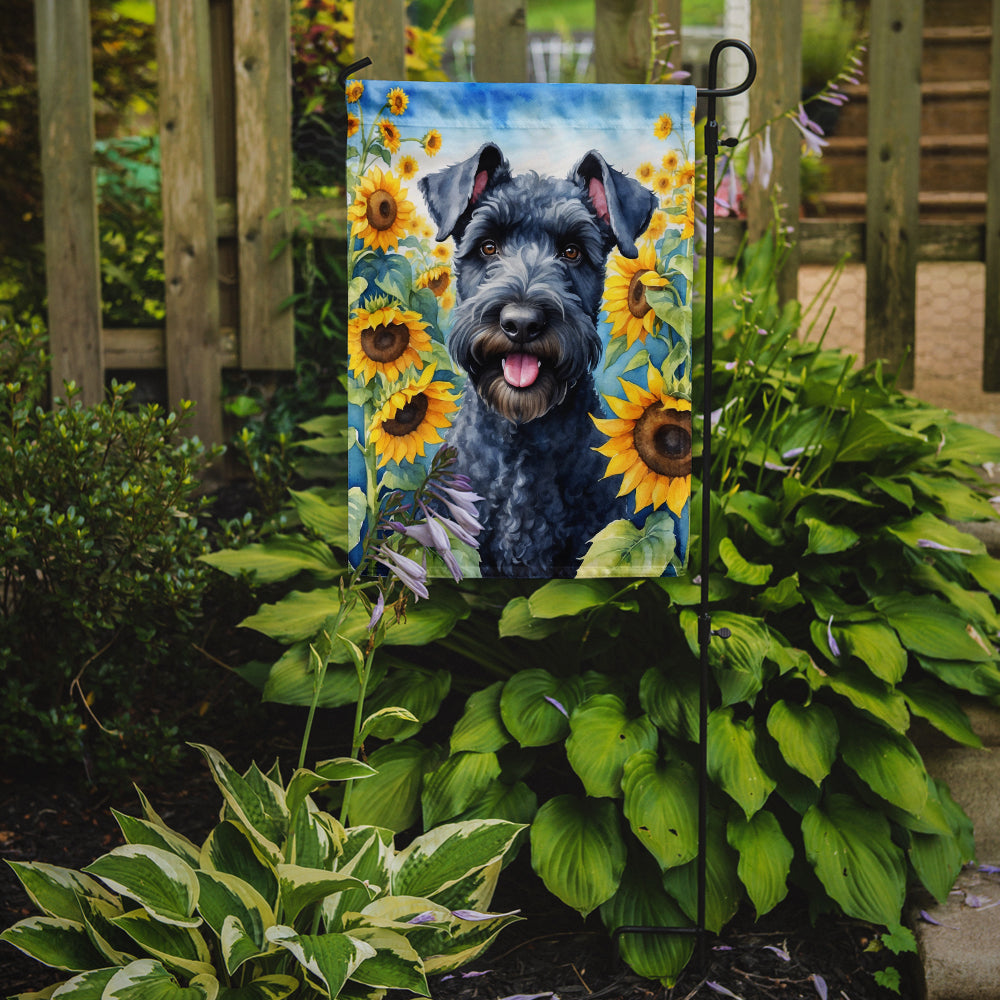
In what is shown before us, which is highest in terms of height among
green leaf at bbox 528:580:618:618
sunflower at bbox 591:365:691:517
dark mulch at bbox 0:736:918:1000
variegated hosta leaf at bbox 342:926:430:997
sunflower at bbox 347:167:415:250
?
sunflower at bbox 347:167:415:250

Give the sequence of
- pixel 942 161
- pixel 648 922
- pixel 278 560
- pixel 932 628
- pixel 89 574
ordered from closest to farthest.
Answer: pixel 648 922, pixel 932 628, pixel 89 574, pixel 278 560, pixel 942 161

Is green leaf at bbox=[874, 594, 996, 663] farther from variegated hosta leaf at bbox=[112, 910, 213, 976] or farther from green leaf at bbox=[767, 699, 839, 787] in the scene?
variegated hosta leaf at bbox=[112, 910, 213, 976]

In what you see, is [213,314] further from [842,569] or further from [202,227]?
[842,569]

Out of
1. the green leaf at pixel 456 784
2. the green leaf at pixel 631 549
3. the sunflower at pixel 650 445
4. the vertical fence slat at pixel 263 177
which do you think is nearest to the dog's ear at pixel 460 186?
the sunflower at pixel 650 445

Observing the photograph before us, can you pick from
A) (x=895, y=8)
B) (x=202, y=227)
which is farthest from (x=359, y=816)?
(x=895, y=8)

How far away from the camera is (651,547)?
6.25 ft

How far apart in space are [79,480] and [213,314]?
118cm

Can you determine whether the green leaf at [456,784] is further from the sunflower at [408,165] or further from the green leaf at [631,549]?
the sunflower at [408,165]

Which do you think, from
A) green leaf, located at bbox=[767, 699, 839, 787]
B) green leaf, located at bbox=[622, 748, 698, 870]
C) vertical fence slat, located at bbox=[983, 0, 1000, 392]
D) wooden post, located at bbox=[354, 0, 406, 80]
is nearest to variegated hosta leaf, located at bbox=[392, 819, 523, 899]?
green leaf, located at bbox=[622, 748, 698, 870]

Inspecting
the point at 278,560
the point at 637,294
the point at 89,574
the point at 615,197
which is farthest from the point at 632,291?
the point at 89,574

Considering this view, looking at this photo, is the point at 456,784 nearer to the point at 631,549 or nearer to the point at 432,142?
the point at 631,549

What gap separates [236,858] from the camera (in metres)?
1.68

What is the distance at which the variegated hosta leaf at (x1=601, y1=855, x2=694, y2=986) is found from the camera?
1848 mm

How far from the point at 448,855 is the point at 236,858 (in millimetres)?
347
